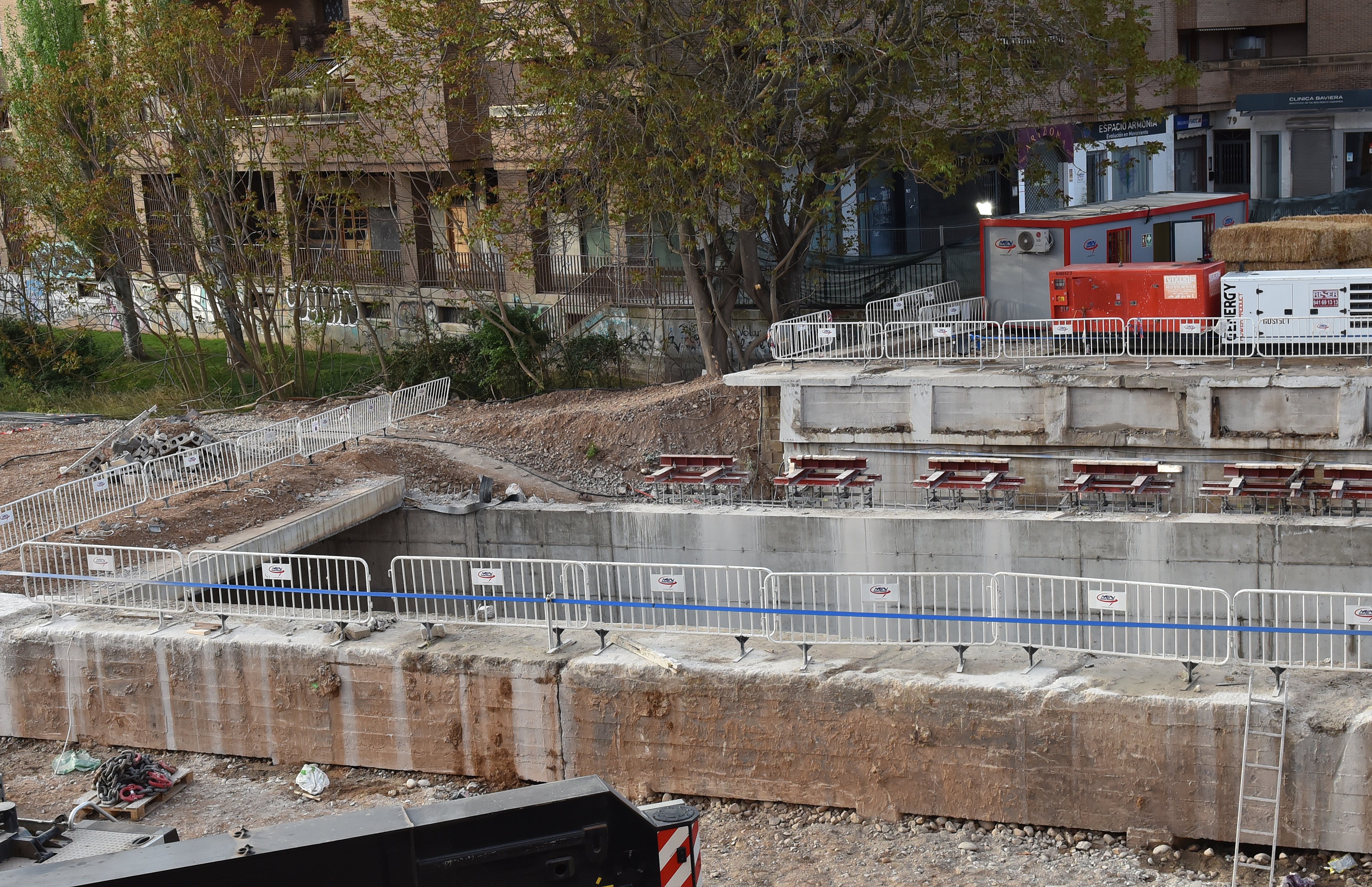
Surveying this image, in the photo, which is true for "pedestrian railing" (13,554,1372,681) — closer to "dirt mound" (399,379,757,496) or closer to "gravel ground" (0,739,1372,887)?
"gravel ground" (0,739,1372,887)

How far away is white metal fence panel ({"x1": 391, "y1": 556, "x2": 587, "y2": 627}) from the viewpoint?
15.0m

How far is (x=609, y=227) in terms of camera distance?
32.8 meters

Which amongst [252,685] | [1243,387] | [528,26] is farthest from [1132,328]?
[252,685]

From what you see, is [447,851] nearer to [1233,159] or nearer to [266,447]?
[266,447]

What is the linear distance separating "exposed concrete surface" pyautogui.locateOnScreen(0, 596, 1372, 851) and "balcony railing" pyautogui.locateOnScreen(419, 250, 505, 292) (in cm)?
1860

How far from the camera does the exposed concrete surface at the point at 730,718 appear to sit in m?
12.3

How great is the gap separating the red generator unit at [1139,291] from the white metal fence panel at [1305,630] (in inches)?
253

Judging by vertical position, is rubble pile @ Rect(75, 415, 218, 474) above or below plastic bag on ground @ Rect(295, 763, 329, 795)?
above

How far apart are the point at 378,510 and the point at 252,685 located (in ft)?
20.2

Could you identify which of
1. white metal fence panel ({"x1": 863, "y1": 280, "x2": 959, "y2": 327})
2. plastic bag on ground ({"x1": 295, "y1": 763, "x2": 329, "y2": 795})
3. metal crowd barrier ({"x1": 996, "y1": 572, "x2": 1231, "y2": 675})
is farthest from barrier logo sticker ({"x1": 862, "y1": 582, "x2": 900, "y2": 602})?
white metal fence panel ({"x1": 863, "y1": 280, "x2": 959, "y2": 327})

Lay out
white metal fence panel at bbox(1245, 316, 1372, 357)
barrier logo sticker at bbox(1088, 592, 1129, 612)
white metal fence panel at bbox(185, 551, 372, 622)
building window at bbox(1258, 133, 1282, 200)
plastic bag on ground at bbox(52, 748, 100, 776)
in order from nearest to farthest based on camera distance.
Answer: barrier logo sticker at bbox(1088, 592, 1129, 612) → plastic bag on ground at bbox(52, 748, 100, 776) → white metal fence panel at bbox(185, 551, 372, 622) → white metal fence panel at bbox(1245, 316, 1372, 357) → building window at bbox(1258, 133, 1282, 200)

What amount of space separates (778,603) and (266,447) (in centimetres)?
1033

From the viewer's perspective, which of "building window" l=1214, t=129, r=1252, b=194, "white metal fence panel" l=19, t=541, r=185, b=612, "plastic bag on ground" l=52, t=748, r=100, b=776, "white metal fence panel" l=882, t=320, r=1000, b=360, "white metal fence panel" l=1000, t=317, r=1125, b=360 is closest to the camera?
"plastic bag on ground" l=52, t=748, r=100, b=776

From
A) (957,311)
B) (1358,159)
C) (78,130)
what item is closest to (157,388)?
(78,130)
